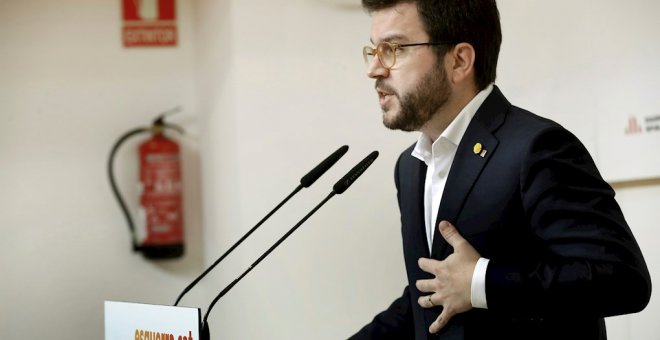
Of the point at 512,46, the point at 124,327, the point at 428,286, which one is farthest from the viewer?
the point at 512,46

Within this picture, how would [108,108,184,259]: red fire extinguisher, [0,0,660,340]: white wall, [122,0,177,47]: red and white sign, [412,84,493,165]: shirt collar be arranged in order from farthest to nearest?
[122,0,177,47]: red and white sign, [108,108,184,259]: red fire extinguisher, [0,0,660,340]: white wall, [412,84,493,165]: shirt collar

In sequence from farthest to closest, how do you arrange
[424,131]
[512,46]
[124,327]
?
1. [512,46]
2. [424,131]
3. [124,327]

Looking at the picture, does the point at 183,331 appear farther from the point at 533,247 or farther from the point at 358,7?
the point at 358,7

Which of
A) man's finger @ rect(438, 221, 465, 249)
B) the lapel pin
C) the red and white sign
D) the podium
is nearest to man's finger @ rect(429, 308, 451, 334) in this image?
man's finger @ rect(438, 221, 465, 249)

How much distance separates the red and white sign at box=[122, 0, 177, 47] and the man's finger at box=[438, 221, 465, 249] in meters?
2.02

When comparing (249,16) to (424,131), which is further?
(249,16)

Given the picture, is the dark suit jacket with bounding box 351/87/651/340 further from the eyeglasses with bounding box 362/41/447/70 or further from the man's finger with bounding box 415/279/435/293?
the eyeglasses with bounding box 362/41/447/70

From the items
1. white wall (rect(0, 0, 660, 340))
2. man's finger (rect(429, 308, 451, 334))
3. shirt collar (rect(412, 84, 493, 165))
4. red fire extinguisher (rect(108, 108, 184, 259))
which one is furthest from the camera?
red fire extinguisher (rect(108, 108, 184, 259))

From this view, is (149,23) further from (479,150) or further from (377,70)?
(479,150)

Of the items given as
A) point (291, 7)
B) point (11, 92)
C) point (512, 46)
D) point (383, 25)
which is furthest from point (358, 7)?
point (11, 92)

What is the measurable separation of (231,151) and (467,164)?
1.37 m

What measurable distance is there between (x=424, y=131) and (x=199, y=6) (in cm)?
178

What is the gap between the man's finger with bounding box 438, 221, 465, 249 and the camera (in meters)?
1.29

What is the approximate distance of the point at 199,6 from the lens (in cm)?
304
